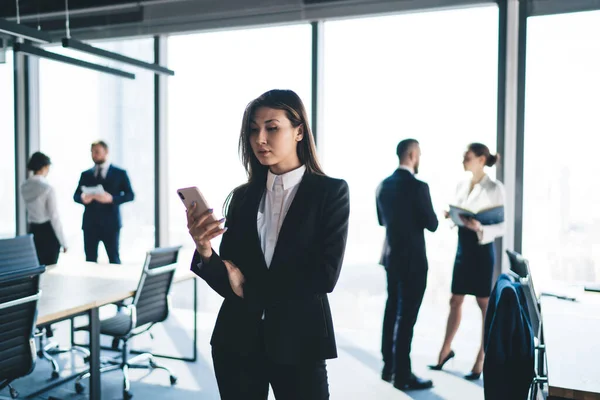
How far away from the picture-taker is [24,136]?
619cm

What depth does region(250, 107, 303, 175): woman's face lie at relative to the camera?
1.36 metres

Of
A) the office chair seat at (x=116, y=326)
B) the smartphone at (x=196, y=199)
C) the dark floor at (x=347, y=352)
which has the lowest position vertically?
the dark floor at (x=347, y=352)

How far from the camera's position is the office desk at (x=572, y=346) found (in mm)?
1309

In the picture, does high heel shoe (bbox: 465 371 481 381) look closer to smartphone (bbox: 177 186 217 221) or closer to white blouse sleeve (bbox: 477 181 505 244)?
white blouse sleeve (bbox: 477 181 505 244)

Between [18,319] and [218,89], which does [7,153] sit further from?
[18,319]

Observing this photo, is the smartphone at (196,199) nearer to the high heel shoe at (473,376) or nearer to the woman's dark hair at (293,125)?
the woman's dark hair at (293,125)

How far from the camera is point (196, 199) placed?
132 cm

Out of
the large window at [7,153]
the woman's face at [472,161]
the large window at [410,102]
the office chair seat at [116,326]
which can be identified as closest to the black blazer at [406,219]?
the woman's face at [472,161]

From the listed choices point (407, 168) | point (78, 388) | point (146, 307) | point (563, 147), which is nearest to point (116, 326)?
point (146, 307)

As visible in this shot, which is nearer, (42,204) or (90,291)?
(90,291)

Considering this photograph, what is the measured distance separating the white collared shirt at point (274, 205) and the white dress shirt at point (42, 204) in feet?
12.8

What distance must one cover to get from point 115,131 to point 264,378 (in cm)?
489

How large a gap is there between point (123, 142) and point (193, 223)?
185 inches

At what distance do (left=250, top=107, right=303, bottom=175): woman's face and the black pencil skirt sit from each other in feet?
8.12
